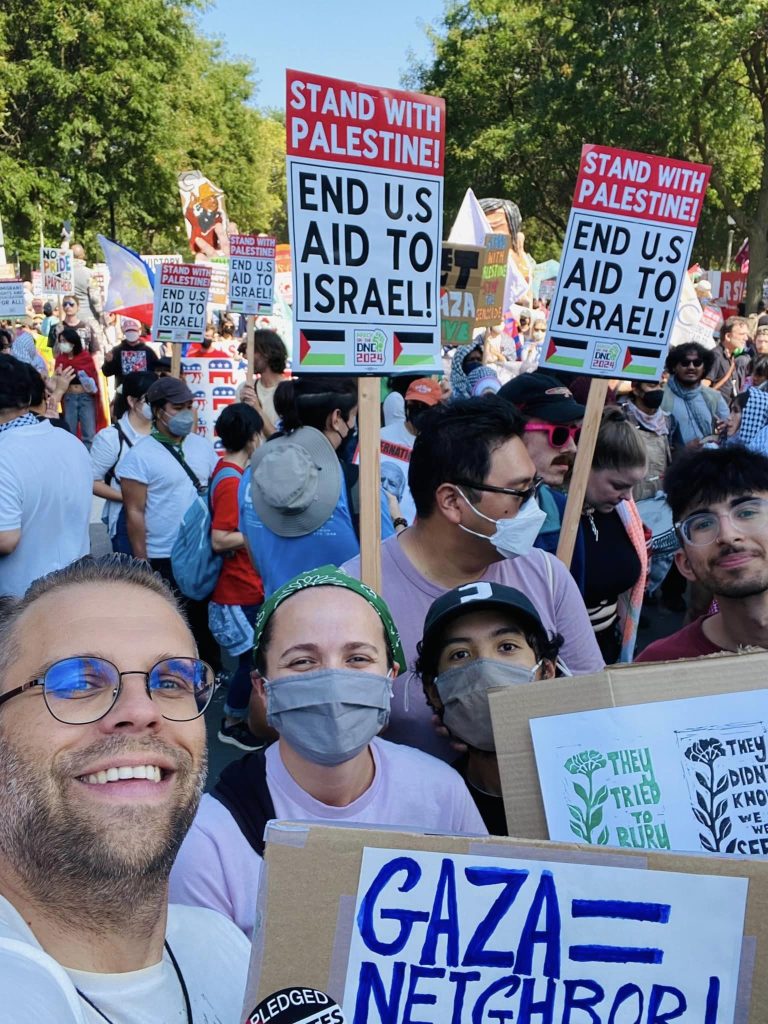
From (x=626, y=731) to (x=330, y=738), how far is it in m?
0.67

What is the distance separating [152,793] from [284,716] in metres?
0.78

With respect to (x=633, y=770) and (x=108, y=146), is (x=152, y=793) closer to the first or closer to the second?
(x=633, y=770)

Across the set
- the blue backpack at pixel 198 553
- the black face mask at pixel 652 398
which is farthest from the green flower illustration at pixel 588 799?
the black face mask at pixel 652 398

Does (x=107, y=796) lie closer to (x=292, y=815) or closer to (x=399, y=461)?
(x=292, y=815)

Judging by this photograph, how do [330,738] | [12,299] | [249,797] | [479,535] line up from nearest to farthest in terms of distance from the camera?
1. [249,797]
2. [330,738]
3. [479,535]
4. [12,299]

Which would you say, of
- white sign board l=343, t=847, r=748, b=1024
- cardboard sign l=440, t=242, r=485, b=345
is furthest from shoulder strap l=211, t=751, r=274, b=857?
cardboard sign l=440, t=242, r=485, b=345

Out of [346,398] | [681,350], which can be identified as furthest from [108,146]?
[346,398]

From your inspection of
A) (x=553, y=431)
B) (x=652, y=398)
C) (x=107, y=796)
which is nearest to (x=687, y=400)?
(x=652, y=398)

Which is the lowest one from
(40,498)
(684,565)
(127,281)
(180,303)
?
(40,498)

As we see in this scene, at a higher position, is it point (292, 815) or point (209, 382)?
point (292, 815)

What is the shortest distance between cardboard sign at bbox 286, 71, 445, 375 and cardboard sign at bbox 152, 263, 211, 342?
23.3 ft

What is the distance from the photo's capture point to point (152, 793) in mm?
1460

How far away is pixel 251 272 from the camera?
11617 mm

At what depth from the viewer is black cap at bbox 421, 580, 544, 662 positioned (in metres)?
2.45
